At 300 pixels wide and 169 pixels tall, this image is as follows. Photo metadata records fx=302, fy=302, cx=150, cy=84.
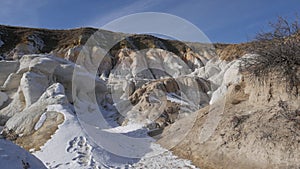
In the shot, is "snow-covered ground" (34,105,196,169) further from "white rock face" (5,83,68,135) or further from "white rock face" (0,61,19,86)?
"white rock face" (0,61,19,86)

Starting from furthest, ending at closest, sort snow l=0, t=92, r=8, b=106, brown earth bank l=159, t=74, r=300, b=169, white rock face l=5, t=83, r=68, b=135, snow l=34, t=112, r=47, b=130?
snow l=0, t=92, r=8, b=106
white rock face l=5, t=83, r=68, b=135
snow l=34, t=112, r=47, b=130
brown earth bank l=159, t=74, r=300, b=169

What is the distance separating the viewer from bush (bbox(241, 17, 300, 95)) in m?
7.83

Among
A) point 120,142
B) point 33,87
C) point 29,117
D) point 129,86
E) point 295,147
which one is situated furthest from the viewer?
point 129,86

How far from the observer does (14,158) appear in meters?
4.57

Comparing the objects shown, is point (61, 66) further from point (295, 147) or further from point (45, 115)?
point (295, 147)

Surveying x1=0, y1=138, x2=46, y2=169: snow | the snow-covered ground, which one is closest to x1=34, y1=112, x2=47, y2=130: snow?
the snow-covered ground

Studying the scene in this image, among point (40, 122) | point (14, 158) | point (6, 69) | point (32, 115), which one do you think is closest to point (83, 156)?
point (40, 122)

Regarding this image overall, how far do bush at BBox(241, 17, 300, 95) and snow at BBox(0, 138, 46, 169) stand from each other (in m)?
6.38

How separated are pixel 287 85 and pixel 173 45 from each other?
1971 inches

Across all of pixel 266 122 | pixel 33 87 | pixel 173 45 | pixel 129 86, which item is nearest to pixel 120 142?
pixel 266 122

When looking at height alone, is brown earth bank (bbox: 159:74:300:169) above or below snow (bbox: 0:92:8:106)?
below

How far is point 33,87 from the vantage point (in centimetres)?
1759

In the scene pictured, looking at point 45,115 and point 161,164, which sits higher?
point 45,115

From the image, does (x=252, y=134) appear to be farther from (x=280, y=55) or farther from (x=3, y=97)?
(x=3, y=97)
